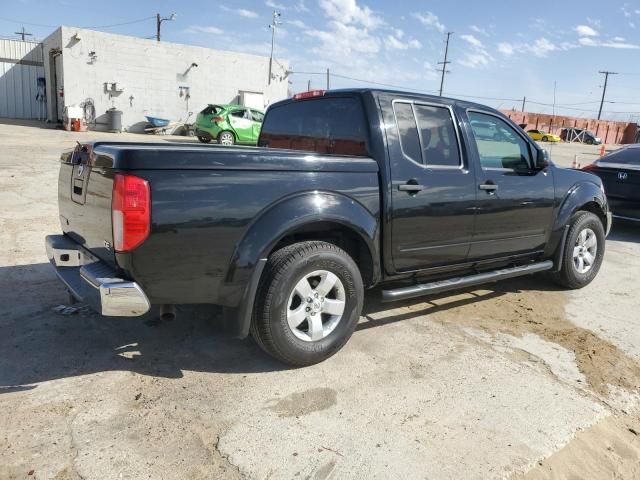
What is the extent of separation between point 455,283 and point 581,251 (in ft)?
7.05

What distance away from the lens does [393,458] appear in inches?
103

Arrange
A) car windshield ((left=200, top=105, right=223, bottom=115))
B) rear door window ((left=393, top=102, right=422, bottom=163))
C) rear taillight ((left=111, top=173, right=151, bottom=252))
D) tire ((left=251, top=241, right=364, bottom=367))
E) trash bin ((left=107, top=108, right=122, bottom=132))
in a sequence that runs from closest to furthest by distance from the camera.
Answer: rear taillight ((left=111, top=173, right=151, bottom=252)) < tire ((left=251, top=241, right=364, bottom=367)) < rear door window ((left=393, top=102, right=422, bottom=163)) < car windshield ((left=200, top=105, right=223, bottom=115)) < trash bin ((left=107, top=108, right=122, bottom=132))

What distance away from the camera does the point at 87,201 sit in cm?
327

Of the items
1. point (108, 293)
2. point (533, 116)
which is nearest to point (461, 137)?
point (108, 293)

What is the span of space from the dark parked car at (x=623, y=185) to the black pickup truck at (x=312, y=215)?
4055 mm

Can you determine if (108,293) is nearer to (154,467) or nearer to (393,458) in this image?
(154,467)

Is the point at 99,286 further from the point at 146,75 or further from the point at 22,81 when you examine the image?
the point at 22,81

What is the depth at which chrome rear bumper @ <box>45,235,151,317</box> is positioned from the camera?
2.81 metres

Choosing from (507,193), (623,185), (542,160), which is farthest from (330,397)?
(623,185)

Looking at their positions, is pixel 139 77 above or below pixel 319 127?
above

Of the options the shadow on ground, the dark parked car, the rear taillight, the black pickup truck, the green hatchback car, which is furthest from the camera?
the green hatchback car

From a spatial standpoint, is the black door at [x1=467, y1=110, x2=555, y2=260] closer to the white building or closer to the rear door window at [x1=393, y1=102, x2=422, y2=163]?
Result: the rear door window at [x1=393, y1=102, x2=422, y2=163]

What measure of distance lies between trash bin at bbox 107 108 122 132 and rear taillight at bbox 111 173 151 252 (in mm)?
23178

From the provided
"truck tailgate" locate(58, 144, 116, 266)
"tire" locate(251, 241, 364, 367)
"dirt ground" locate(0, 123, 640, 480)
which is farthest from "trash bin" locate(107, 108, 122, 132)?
"tire" locate(251, 241, 364, 367)
